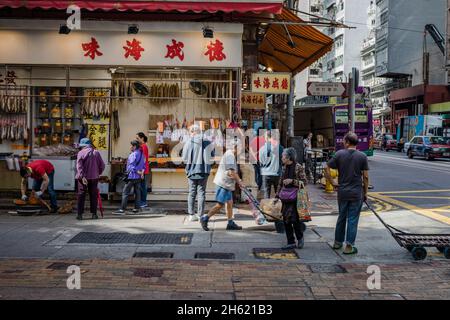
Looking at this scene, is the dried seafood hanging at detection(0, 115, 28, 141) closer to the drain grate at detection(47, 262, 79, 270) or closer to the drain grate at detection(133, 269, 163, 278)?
the drain grate at detection(47, 262, 79, 270)

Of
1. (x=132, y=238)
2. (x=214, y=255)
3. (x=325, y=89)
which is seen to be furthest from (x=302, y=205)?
Answer: (x=325, y=89)

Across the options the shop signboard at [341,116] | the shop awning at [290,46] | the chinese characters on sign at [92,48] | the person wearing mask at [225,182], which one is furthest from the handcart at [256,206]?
the shop signboard at [341,116]

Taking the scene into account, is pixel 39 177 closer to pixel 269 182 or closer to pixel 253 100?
pixel 269 182

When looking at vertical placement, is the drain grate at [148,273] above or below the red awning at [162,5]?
below

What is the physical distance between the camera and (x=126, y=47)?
1248 centimetres

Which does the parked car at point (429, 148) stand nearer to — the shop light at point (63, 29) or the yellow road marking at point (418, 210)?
the yellow road marking at point (418, 210)

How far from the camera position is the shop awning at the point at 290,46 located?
1384 cm

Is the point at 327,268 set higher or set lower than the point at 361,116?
lower

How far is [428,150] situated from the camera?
32.9m

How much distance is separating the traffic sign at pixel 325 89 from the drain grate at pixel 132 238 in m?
5.59

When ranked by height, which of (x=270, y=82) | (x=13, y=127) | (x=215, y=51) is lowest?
(x=13, y=127)

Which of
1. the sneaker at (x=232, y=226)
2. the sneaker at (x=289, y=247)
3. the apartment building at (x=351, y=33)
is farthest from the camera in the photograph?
the apartment building at (x=351, y=33)

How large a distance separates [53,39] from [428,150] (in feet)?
85.6

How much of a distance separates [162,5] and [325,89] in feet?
14.8
